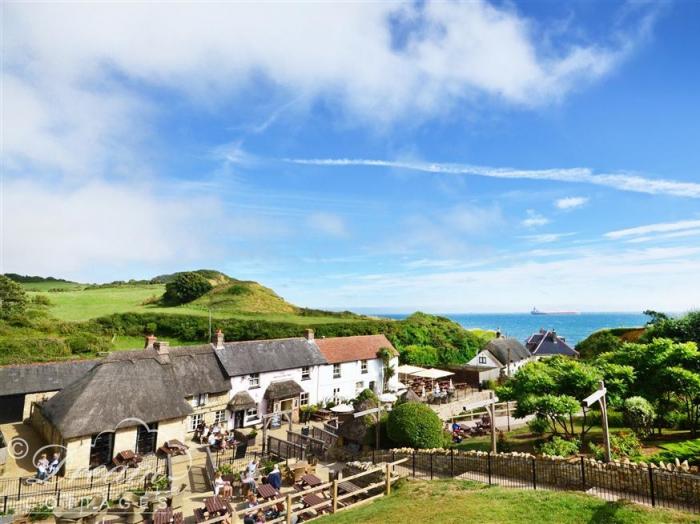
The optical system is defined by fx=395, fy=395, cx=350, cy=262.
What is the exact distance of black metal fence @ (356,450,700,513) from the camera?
10.8m

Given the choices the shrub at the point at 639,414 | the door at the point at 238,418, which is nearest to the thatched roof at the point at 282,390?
the door at the point at 238,418

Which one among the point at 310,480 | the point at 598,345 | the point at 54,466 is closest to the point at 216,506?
the point at 310,480

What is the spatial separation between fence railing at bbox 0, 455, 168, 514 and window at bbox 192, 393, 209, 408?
625cm

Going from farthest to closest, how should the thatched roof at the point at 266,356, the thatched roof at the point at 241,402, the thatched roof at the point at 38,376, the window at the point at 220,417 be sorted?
1. the thatched roof at the point at 266,356
2. the thatched roof at the point at 241,402
3. the window at the point at 220,417
4. the thatched roof at the point at 38,376

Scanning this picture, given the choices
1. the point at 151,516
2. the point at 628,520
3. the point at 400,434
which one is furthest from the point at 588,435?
the point at 151,516

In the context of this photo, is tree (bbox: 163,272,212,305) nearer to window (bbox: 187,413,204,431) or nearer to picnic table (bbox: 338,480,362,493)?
window (bbox: 187,413,204,431)

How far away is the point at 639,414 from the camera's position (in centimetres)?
1741

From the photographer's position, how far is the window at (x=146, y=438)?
2256cm

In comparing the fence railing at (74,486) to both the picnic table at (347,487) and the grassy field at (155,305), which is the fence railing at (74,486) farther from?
the grassy field at (155,305)

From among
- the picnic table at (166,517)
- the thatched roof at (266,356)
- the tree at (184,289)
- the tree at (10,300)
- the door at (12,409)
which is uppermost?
the tree at (184,289)

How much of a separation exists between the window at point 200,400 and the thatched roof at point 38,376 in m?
9.35

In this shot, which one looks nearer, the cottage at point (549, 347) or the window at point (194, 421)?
the window at point (194, 421)

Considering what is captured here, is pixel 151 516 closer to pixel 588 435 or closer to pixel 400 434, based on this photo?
pixel 400 434

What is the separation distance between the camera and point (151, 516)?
15.6 meters
